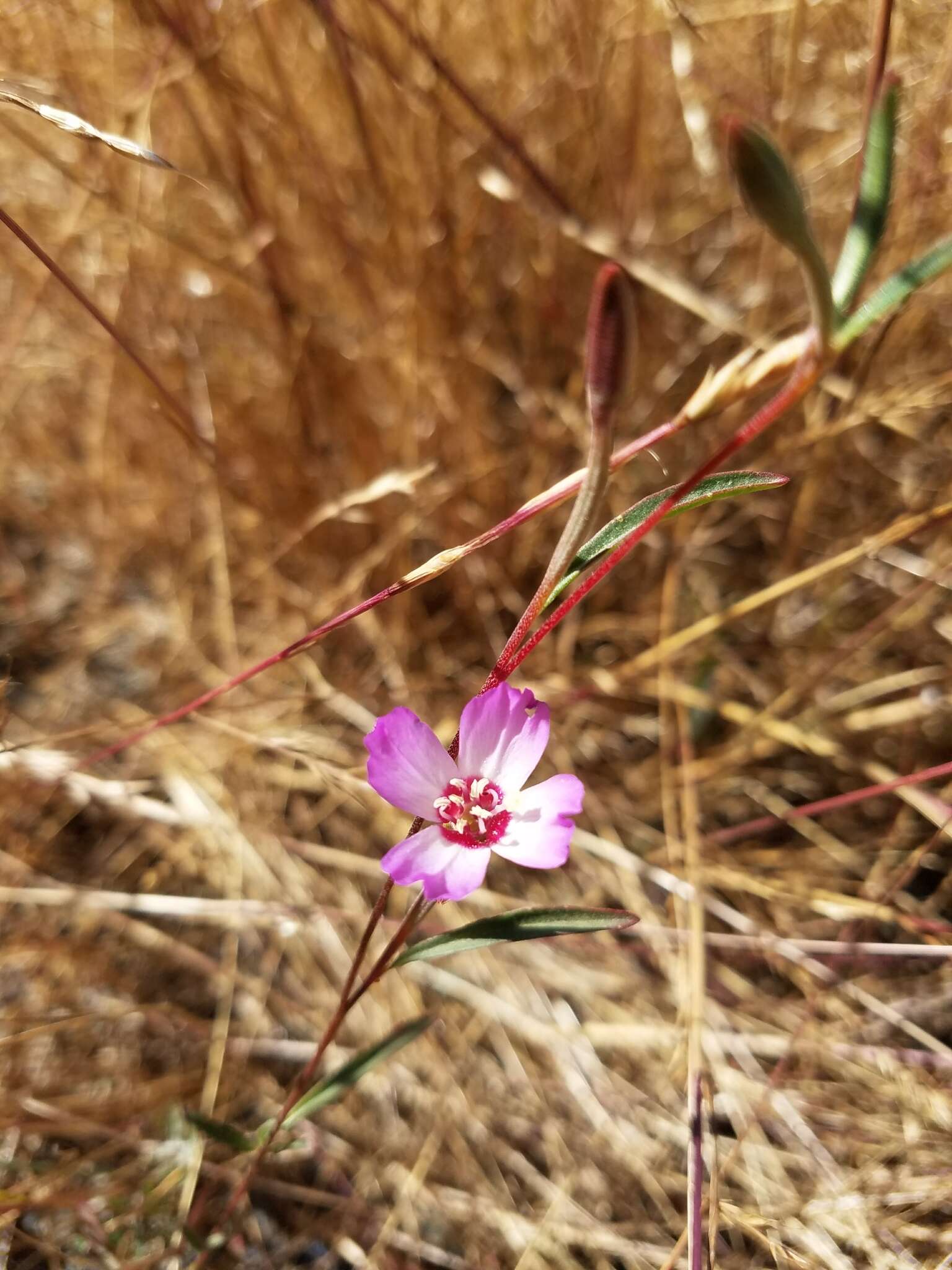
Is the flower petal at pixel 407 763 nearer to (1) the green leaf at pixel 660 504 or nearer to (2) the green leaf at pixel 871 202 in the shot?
(1) the green leaf at pixel 660 504

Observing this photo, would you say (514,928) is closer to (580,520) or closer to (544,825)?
(544,825)

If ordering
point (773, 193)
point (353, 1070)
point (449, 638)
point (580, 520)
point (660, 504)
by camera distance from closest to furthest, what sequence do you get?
point (773, 193)
point (580, 520)
point (660, 504)
point (353, 1070)
point (449, 638)

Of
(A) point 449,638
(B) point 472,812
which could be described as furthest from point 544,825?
(A) point 449,638

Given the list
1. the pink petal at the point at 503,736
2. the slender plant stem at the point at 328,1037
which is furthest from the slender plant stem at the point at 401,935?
the pink petal at the point at 503,736

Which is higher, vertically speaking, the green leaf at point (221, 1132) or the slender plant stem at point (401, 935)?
the slender plant stem at point (401, 935)

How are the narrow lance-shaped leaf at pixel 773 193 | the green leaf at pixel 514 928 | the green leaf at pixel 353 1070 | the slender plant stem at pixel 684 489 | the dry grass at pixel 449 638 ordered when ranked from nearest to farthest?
the narrow lance-shaped leaf at pixel 773 193 → the slender plant stem at pixel 684 489 → the green leaf at pixel 514 928 → the green leaf at pixel 353 1070 → the dry grass at pixel 449 638

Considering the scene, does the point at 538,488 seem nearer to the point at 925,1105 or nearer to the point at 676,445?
the point at 676,445
